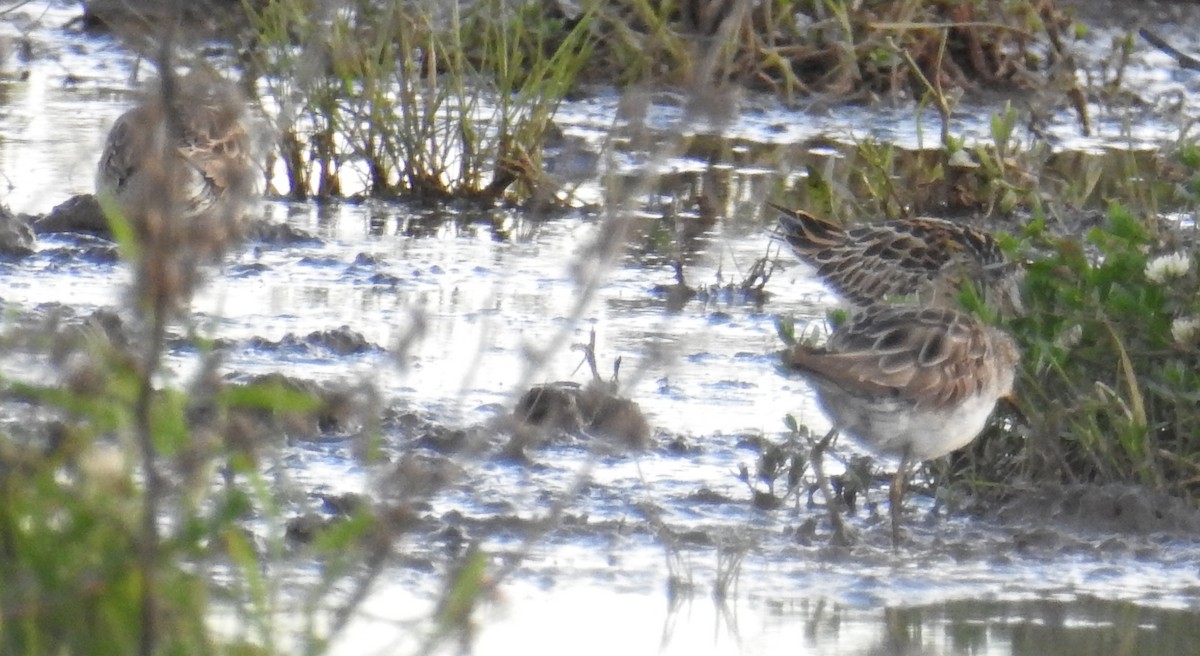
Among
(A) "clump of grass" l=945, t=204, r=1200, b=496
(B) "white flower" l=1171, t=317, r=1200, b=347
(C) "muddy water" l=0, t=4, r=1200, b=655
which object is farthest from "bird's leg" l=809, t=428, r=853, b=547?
(B) "white flower" l=1171, t=317, r=1200, b=347

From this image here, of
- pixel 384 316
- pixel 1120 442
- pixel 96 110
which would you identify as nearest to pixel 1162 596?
pixel 1120 442

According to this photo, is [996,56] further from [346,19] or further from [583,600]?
[583,600]

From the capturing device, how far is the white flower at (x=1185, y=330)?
5.54 metres

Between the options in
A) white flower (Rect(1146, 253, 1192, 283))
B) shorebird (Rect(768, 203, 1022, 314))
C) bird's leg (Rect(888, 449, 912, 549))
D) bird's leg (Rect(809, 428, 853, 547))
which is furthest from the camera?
shorebird (Rect(768, 203, 1022, 314))

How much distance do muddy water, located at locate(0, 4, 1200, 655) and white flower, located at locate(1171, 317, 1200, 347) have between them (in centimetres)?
40

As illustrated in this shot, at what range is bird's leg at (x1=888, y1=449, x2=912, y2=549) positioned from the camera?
5.45 meters

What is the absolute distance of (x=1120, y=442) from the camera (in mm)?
5660

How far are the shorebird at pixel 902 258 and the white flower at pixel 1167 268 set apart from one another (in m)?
1.54

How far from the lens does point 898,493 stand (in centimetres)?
560

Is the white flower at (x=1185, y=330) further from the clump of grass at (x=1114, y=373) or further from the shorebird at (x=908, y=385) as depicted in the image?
the shorebird at (x=908, y=385)

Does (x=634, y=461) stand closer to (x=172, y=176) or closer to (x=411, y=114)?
(x=411, y=114)

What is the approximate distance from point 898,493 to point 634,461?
78cm

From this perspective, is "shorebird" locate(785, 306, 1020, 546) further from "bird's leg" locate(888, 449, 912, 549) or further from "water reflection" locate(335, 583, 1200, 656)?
"water reflection" locate(335, 583, 1200, 656)

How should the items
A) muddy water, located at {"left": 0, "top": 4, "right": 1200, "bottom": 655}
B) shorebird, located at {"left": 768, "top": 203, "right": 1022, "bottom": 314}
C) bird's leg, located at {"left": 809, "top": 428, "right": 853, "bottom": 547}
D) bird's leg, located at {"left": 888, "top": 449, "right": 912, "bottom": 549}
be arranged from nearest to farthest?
muddy water, located at {"left": 0, "top": 4, "right": 1200, "bottom": 655}, bird's leg, located at {"left": 809, "top": 428, "right": 853, "bottom": 547}, bird's leg, located at {"left": 888, "top": 449, "right": 912, "bottom": 549}, shorebird, located at {"left": 768, "top": 203, "right": 1022, "bottom": 314}
